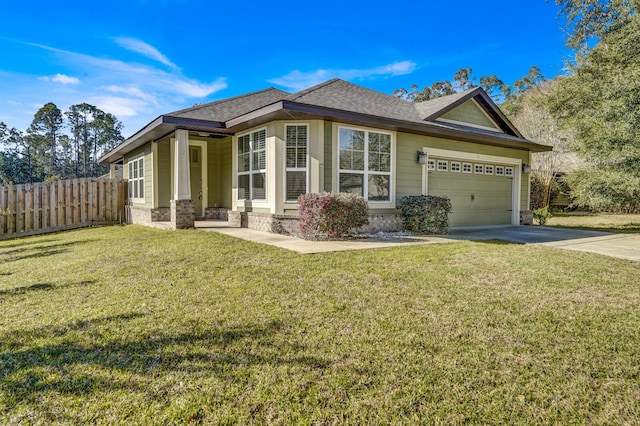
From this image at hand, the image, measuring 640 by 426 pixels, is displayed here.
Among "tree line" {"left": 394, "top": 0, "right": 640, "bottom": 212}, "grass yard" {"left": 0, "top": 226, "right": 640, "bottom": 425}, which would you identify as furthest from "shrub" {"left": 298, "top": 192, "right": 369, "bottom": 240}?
"tree line" {"left": 394, "top": 0, "right": 640, "bottom": 212}

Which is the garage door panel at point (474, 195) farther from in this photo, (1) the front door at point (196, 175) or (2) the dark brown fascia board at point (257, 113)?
(1) the front door at point (196, 175)

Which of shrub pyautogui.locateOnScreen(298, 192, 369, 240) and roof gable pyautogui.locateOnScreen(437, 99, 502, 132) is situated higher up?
roof gable pyautogui.locateOnScreen(437, 99, 502, 132)

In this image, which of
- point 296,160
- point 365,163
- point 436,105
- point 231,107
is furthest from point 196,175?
point 436,105

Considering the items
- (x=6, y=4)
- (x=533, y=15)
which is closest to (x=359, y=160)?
(x=6, y=4)

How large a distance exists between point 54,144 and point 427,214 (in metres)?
45.1

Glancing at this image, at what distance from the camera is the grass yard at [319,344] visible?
1.88m

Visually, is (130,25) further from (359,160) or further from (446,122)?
(446,122)

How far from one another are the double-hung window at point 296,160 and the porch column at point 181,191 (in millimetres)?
2675

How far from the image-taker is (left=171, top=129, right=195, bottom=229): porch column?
8820 mm

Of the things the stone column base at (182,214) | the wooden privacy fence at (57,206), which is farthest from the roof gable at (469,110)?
the wooden privacy fence at (57,206)

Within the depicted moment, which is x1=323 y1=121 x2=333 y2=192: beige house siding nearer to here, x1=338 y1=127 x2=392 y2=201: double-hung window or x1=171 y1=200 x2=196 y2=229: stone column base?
x1=338 y1=127 x2=392 y2=201: double-hung window

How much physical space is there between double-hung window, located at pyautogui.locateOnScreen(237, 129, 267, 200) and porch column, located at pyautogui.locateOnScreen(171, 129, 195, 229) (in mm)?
1483

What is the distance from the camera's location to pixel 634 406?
1915 mm

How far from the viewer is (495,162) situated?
1174cm
